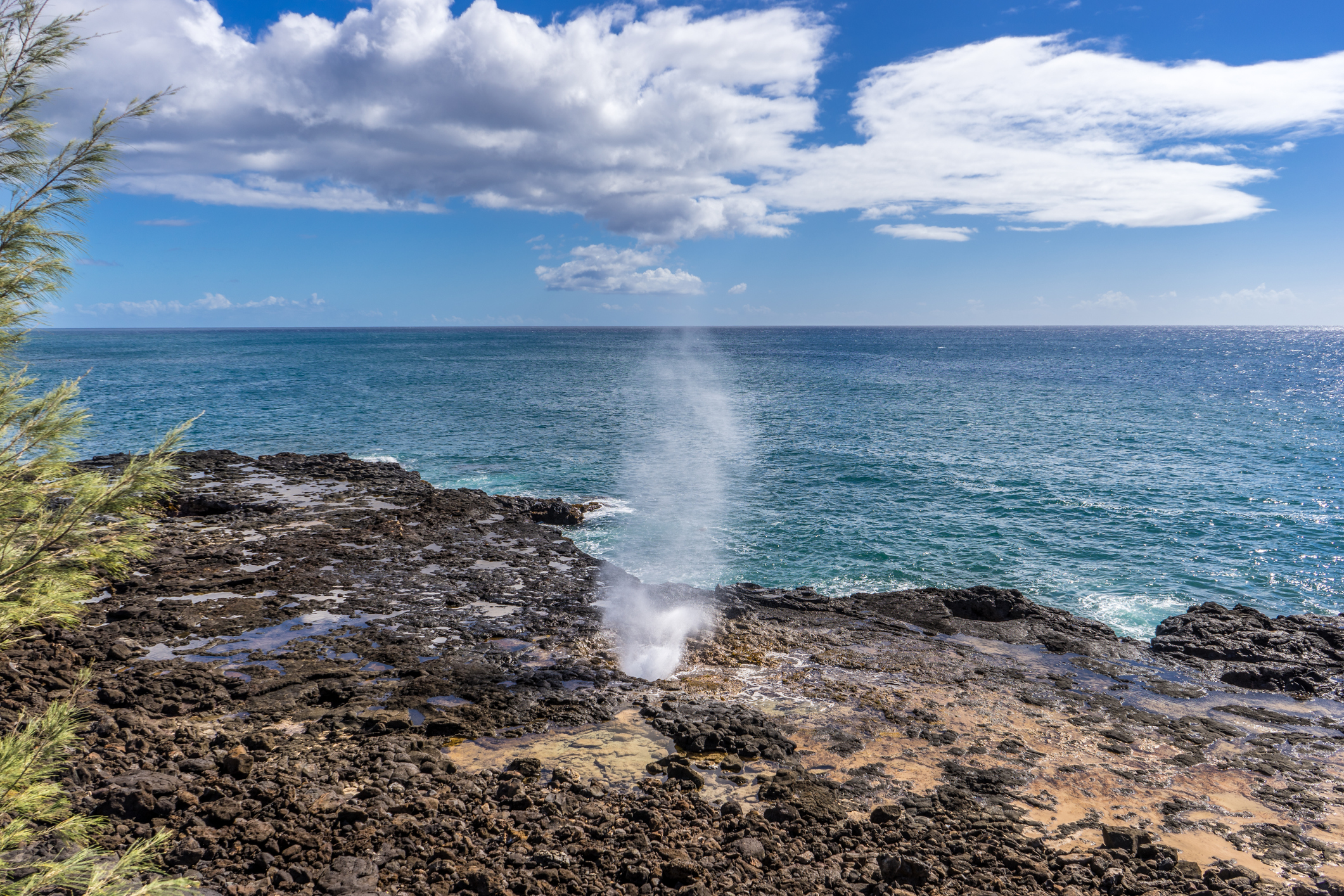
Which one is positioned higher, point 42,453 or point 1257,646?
point 42,453

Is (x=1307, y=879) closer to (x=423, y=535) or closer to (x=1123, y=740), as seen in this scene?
(x=1123, y=740)

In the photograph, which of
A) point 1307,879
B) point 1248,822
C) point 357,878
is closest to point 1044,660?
point 1248,822

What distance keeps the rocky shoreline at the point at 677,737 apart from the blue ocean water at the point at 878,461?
4.40 meters

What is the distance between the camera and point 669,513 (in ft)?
107

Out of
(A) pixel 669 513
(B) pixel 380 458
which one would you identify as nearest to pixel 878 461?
(A) pixel 669 513

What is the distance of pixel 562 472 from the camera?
3947 cm

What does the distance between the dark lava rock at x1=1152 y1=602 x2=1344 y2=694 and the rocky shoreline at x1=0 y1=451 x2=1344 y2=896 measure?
10cm

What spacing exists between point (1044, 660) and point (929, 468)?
23884 millimetres

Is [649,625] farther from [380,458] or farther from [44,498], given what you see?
[380,458]

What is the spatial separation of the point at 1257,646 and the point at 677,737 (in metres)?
17.2

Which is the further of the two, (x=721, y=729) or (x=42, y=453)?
(x=721, y=729)

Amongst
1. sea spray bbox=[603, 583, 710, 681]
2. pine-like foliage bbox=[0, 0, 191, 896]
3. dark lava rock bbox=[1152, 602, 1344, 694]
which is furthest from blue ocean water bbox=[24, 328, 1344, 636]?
pine-like foliage bbox=[0, 0, 191, 896]

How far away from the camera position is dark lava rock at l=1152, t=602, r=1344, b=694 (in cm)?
1748

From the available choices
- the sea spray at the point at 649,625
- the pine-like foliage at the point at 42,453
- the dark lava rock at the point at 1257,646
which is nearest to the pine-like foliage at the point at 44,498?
the pine-like foliage at the point at 42,453
